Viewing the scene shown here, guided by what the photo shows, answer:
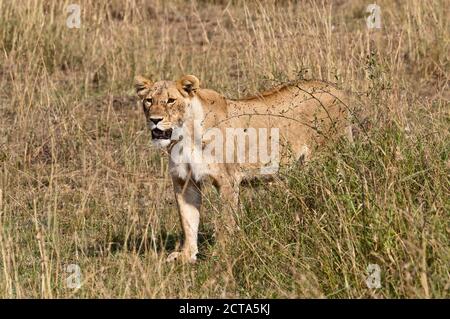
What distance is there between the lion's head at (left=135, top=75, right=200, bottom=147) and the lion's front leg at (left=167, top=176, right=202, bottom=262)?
27 centimetres

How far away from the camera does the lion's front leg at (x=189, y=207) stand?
589 centimetres

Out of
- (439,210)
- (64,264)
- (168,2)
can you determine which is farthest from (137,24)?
(439,210)

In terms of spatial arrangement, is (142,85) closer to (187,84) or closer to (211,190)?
(187,84)

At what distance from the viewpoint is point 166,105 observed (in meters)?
5.71

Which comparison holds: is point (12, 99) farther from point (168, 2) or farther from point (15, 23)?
point (168, 2)

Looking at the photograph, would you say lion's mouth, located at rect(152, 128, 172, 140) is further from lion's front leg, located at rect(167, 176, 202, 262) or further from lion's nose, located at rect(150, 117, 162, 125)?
lion's front leg, located at rect(167, 176, 202, 262)

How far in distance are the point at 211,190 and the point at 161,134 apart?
456mm

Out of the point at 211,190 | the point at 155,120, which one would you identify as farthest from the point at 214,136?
the point at 155,120

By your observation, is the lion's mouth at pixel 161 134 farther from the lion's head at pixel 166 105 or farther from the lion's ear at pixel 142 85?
the lion's ear at pixel 142 85

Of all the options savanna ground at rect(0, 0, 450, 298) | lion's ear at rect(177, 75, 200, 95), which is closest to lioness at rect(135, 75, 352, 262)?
lion's ear at rect(177, 75, 200, 95)
